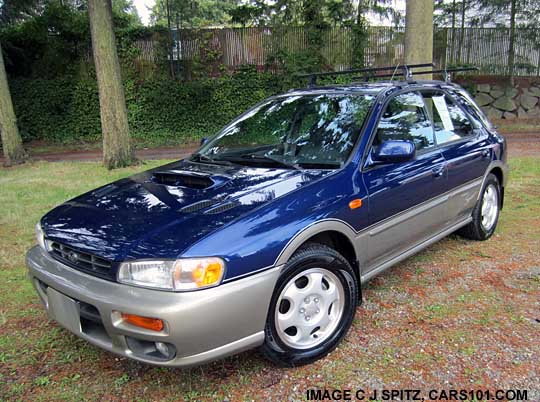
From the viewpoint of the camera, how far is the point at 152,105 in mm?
16500

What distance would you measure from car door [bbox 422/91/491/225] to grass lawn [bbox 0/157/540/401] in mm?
566

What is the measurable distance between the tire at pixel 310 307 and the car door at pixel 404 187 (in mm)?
398

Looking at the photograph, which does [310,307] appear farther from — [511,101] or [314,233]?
[511,101]

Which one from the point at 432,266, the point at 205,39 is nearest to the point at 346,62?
the point at 205,39

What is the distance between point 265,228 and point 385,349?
46.0 inches

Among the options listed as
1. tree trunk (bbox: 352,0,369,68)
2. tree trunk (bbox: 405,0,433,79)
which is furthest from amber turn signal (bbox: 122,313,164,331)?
tree trunk (bbox: 352,0,369,68)

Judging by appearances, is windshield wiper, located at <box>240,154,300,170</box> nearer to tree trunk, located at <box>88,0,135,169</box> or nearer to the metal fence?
tree trunk, located at <box>88,0,135,169</box>

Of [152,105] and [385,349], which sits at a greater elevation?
[152,105]

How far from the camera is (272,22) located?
16688 mm

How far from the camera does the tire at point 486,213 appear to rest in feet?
14.9

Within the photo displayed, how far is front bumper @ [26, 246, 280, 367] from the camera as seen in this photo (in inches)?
87.0

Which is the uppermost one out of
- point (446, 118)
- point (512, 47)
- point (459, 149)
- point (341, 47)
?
point (341, 47)

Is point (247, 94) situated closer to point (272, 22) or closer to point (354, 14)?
point (272, 22)

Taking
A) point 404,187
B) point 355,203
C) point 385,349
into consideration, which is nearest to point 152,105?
point 404,187
